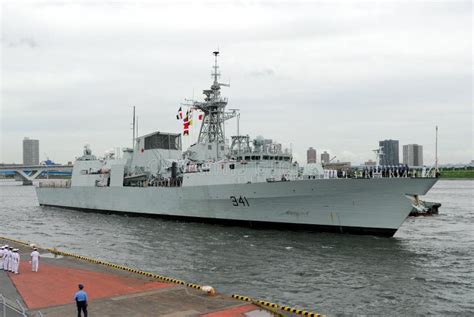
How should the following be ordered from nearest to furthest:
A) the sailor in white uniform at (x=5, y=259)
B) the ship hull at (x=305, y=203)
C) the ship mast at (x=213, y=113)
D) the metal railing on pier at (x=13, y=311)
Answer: the metal railing on pier at (x=13, y=311) → the sailor in white uniform at (x=5, y=259) → the ship hull at (x=305, y=203) → the ship mast at (x=213, y=113)

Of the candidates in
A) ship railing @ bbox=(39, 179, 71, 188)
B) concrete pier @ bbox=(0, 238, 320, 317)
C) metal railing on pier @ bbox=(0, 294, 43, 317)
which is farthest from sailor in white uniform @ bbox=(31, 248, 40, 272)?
ship railing @ bbox=(39, 179, 71, 188)

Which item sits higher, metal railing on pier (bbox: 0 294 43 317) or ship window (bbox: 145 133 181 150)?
ship window (bbox: 145 133 181 150)

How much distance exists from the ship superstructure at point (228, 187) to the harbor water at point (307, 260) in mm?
1025

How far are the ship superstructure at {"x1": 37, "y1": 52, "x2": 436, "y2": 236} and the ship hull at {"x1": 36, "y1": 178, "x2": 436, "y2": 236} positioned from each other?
0.05 metres

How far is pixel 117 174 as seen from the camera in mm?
35281

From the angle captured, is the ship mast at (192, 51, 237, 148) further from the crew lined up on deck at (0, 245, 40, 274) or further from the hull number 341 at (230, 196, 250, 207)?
the crew lined up on deck at (0, 245, 40, 274)

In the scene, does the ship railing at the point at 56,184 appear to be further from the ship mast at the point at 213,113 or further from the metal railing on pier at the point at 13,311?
the metal railing on pier at the point at 13,311

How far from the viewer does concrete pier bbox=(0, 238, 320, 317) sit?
28.8ft

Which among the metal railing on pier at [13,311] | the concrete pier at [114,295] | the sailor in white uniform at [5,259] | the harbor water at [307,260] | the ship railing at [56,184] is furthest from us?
the ship railing at [56,184]

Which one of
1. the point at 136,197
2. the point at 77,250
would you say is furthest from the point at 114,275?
the point at 136,197

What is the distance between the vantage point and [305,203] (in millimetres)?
22203

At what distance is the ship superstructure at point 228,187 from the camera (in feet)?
67.9

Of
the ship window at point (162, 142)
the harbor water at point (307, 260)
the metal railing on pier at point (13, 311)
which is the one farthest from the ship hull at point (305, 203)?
the metal railing on pier at point (13, 311)

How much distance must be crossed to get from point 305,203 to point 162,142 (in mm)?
17540
